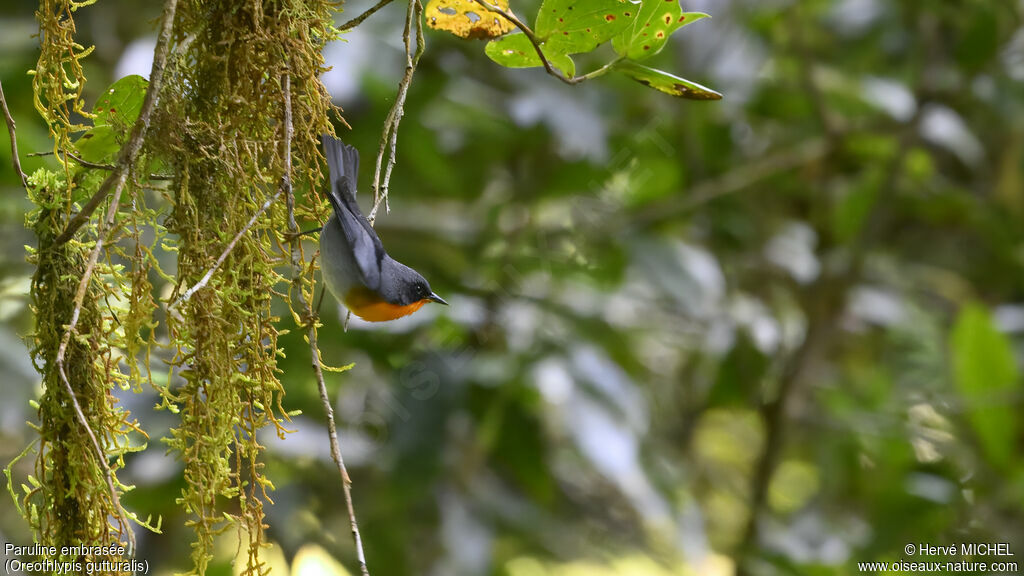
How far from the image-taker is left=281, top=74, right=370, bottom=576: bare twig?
102 cm

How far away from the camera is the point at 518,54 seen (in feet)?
4.11

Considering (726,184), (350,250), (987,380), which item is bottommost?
(987,380)

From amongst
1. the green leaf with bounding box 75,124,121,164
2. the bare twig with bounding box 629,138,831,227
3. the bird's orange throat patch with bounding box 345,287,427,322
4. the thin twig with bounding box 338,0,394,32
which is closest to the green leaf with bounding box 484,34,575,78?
the thin twig with bounding box 338,0,394,32

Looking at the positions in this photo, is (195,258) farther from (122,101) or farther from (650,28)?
(650,28)

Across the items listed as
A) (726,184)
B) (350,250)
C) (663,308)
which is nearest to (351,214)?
(350,250)

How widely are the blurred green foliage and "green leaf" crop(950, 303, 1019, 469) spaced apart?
0.01 m

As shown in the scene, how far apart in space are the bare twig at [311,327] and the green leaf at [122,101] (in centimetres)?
21

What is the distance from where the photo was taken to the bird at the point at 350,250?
1.28 m

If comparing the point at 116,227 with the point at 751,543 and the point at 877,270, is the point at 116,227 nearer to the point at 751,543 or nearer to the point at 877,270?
the point at 751,543

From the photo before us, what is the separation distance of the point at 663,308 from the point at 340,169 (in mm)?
2682

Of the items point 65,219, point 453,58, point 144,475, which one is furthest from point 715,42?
point 65,219

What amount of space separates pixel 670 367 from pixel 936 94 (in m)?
1.94

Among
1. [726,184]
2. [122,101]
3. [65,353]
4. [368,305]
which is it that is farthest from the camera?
[726,184]

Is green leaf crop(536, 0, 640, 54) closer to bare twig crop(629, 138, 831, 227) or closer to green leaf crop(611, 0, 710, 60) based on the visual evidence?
green leaf crop(611, 0, 710, 60)
